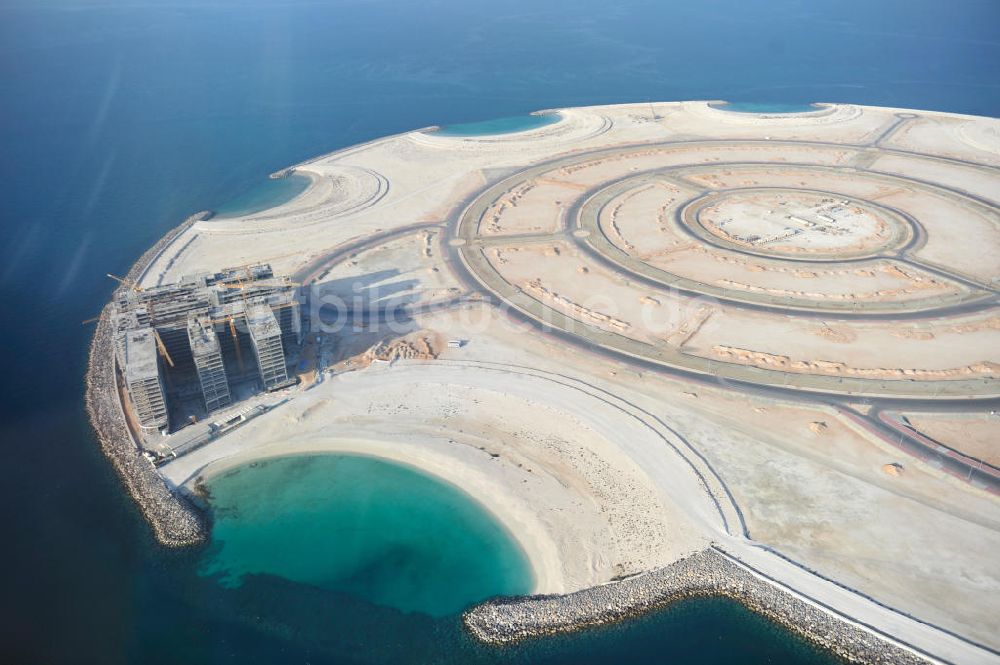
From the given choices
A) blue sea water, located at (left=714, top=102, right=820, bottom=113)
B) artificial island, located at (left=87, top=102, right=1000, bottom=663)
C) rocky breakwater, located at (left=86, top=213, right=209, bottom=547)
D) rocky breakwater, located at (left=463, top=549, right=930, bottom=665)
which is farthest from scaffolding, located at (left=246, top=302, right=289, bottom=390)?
blue sea water, located at (left=714, top=102, right=820, bottom=113)

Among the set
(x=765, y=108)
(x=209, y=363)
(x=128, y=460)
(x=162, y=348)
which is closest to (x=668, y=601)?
(x=209, y=363)

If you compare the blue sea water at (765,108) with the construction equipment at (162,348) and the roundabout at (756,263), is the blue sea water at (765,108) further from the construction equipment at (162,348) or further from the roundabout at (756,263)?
the construction equipment at (162,348)

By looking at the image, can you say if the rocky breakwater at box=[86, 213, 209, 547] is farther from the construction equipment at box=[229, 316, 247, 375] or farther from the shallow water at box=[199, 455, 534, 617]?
the construction equipment at box=[229, 316, 247, 375]

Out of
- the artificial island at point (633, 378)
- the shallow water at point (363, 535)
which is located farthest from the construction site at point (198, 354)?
the shallow water at point (363, 535)

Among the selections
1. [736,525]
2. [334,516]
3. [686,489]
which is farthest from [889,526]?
[334,516]

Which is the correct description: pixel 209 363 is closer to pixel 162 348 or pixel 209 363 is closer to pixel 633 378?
pixel 162 348

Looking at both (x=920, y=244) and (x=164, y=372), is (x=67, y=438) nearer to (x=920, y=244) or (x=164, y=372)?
(x=164, y=372)
